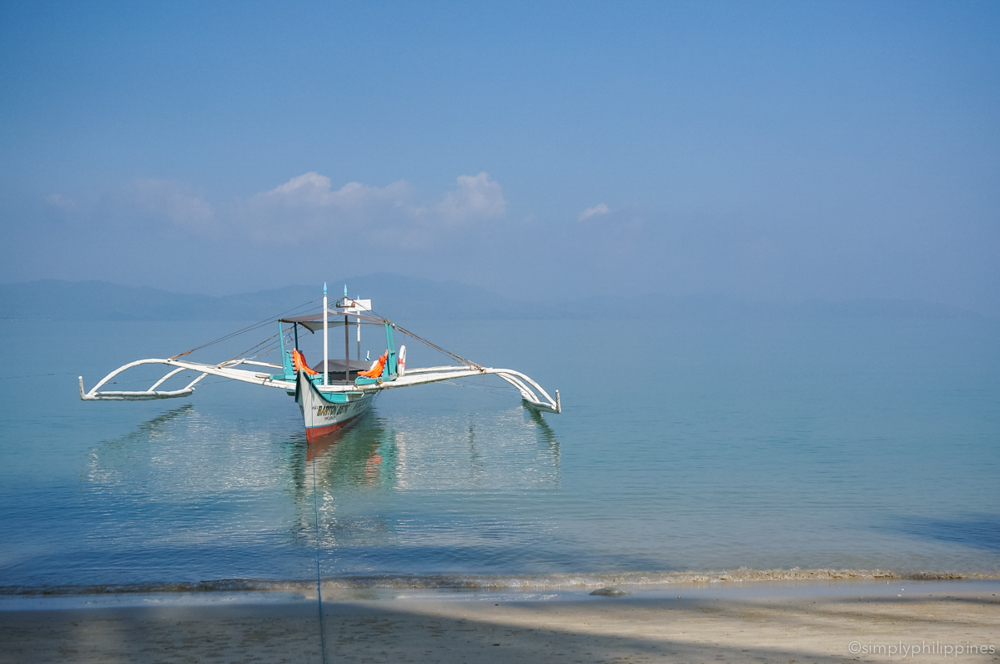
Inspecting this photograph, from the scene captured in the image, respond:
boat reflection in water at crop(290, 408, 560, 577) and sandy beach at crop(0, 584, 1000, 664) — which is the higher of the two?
boat reflection in water at crop(290, 408, 560, 577)

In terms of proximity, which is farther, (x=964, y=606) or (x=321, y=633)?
(x=964, y=606)

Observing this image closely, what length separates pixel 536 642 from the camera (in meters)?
7.78

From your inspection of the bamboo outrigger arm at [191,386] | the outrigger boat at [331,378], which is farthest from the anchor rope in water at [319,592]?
the bamboo outrigger arm at [191,386]

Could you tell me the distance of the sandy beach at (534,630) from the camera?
741 centimetres

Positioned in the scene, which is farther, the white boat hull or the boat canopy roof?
the boat canopy roof

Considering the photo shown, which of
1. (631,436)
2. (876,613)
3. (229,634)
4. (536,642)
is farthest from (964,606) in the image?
(631,436)

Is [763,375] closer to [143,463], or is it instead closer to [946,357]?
[946,357]

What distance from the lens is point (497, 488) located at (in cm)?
1675

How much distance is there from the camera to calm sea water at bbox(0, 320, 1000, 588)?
38.0 ft

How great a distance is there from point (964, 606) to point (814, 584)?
1.75 metres

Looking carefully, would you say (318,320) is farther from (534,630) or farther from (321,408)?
(534,630)

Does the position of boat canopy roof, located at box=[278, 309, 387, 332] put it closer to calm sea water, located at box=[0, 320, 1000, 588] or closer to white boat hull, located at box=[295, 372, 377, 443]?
white boat hull, located at box=[295, 372, 377, 443]

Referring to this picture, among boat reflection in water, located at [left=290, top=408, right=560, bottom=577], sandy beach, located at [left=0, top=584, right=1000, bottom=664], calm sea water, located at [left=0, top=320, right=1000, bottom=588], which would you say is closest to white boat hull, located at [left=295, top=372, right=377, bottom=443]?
boat reflection in water, located at [left=290, top=408, right=560, bottom=577]

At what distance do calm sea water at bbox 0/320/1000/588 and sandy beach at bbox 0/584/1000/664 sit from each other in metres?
1.55
